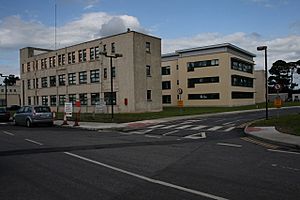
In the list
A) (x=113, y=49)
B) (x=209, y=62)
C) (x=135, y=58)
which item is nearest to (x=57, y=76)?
(x=113, y=49)

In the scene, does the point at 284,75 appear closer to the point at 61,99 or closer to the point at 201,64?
the point at 201,64

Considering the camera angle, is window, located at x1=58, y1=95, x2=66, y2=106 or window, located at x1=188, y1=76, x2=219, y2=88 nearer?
window, located at x1=58, y1=95, x2=66, y2=106

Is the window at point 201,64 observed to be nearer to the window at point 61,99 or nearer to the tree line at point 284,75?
the window at point 61,99

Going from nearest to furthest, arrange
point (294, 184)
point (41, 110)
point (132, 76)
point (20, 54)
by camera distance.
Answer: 1. point (294, 184)
2. point (41, 110)
3. point (132, 76)
4. point (20, 54)

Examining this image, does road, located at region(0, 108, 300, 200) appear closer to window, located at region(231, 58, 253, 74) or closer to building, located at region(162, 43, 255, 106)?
building, located at region(162, 43, 255, 106)

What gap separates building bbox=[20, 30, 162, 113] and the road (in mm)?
21521

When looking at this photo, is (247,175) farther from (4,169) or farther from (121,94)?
(121,94)

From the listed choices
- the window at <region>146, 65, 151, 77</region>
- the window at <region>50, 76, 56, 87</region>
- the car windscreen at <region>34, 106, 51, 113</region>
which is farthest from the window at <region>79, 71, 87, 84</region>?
the car windscreen at <region>34, 106, 51, 113</region>

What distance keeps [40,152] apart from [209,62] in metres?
55.4

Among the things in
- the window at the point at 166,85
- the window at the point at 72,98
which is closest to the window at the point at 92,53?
the window at the point at 72,98

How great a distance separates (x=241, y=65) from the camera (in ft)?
228

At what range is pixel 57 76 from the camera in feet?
185

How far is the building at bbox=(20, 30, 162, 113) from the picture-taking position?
43188mm

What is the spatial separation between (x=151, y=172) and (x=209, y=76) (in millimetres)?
57341
